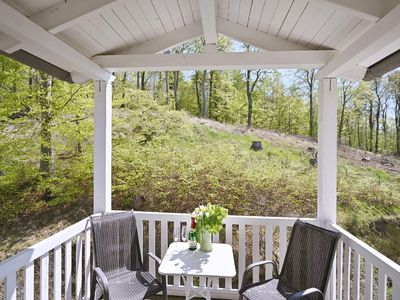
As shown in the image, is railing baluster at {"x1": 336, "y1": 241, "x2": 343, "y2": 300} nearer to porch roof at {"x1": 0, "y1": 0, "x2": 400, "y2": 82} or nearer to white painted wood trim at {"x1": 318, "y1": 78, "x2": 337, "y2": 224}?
white painted wood trim at {"x1": 318, "y1": 78, "x2": 337, "y2": 224}

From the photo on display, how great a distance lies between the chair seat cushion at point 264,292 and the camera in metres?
2.45

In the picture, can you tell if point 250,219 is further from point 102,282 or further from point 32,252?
point 32,252

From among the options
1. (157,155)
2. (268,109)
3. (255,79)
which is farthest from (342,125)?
(157,155)

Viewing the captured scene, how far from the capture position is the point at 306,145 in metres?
6.15

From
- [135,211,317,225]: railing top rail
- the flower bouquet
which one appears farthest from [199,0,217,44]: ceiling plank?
[135,211,317,225]: railing top rail

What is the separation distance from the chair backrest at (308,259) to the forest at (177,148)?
3.15 meters

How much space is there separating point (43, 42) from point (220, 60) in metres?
1.65

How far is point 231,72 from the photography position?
6801mm

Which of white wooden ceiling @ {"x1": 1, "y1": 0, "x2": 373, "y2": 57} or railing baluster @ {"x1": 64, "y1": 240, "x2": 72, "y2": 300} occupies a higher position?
white wooden ceiling @ {"x1": 1, "y1": 0, "x2": 373, "y2": 57}

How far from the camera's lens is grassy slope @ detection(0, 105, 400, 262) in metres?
5.72

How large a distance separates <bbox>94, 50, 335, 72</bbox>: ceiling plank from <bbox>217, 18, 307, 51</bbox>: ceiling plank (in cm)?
21

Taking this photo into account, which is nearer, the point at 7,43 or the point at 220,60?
the point at 7,43

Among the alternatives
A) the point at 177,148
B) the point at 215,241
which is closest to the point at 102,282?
the point at 215,241

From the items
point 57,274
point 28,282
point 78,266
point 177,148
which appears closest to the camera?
point 28,282
